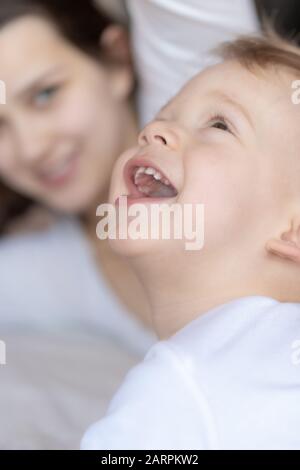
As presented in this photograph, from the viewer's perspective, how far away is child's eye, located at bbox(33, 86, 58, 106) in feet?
4.80

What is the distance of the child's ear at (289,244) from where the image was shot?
909 millimetres

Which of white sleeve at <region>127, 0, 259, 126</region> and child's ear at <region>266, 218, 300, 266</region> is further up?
white sleeve at <region>127, 0, 259, 126</region>

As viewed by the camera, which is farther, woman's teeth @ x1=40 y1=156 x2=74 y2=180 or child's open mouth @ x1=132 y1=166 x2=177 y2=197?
woman's teeth @ x1=40 y1=156 x2=74 y2=180

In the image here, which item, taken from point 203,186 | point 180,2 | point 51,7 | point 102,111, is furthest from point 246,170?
point 51,7

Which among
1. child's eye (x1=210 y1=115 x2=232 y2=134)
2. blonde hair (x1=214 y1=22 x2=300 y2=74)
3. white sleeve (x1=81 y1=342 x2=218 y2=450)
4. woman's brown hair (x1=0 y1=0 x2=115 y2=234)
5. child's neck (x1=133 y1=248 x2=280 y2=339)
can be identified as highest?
woman's brown hair (x1=0 y1=0 x2=115 y2=234)

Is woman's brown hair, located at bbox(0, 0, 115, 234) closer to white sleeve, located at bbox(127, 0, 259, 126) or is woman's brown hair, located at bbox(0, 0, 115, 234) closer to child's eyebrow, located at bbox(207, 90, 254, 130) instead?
white sleeve, located at bbox(127, 0, 259, 126)

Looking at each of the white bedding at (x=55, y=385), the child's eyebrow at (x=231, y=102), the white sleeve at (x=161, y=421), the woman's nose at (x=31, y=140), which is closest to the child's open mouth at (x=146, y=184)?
the child's eyebrow at (x=231, y=102)

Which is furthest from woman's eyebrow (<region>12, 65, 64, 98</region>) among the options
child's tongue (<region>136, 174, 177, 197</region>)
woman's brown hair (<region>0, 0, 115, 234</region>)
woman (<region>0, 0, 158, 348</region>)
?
child's tongue (<region>136, 174, 177, 197</region>)

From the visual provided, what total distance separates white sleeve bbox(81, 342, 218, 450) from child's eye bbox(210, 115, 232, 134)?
28cm

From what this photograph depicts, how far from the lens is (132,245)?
0.92 metres

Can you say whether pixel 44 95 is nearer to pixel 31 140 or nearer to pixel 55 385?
pixel 31 140

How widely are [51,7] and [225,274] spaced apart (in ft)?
2.56

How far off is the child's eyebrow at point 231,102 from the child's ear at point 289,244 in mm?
121

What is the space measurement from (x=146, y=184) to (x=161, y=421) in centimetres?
29
